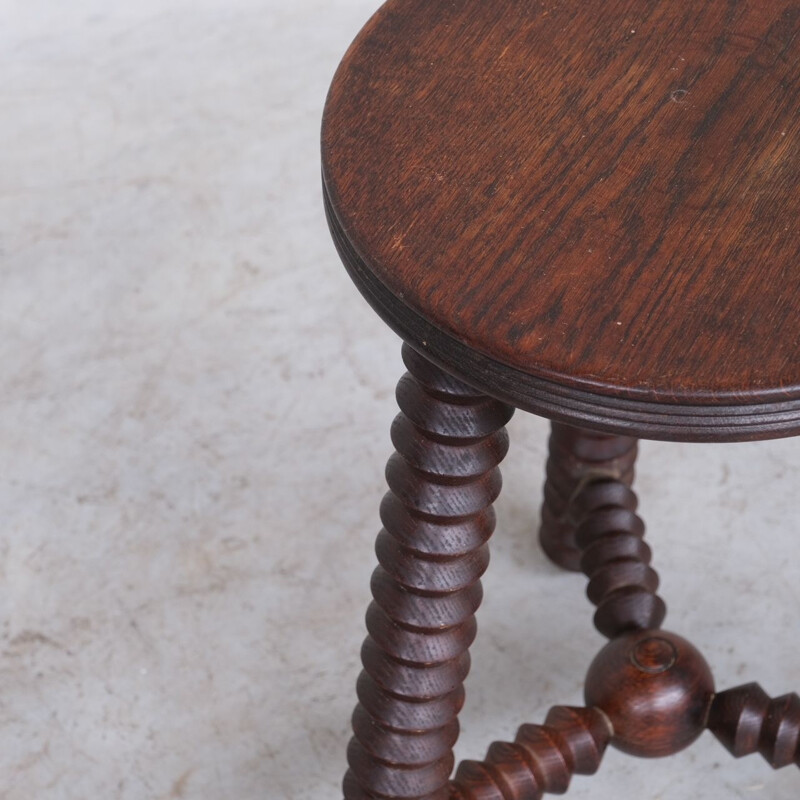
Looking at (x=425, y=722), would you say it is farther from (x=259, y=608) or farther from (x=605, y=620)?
(x=259, y=608)

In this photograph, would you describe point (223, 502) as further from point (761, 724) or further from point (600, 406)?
point (600, 406)

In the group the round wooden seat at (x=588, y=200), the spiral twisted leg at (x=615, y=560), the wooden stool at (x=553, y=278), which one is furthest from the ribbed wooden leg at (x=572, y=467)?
the round wooden seat at (x=588, y=200)

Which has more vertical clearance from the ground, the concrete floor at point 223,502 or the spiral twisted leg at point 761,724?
the spiral twisted leg at point 761,724

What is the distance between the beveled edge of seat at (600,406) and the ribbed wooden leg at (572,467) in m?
0.42

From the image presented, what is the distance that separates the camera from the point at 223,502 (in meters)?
1.37

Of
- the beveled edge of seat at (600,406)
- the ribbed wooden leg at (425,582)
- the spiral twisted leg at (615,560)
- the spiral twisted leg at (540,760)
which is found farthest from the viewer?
the spiral twisted leg at (615,560)

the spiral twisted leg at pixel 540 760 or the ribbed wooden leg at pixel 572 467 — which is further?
the ribbed wooden leg at pixel 572 467

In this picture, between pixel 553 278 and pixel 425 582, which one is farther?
pixel 425 582

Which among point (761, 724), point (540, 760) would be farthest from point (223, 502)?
point (761, 724)

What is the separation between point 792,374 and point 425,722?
416 millimetres

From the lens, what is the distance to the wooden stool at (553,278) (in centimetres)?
71

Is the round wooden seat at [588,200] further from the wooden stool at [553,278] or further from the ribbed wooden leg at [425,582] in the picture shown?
the ribbed wooden leg at [425,582]

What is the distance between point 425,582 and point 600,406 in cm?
26

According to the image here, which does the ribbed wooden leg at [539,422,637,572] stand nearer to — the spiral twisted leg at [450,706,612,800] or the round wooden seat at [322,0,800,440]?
the spiral twisted leg at [450,706,612,800]
